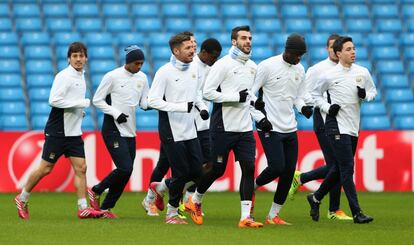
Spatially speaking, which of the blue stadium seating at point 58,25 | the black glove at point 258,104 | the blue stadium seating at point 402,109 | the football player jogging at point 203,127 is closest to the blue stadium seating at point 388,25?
the blue stadium seating at point 402,109

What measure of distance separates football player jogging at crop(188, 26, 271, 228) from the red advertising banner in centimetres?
694

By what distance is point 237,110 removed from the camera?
41.0ft

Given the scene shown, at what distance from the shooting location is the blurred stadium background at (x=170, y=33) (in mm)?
22953

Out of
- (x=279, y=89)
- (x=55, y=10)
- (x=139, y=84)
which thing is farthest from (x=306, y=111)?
(x=55, y=10)

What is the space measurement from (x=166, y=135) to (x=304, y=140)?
24.1 ft

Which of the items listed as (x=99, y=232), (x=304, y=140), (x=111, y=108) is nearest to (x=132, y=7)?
(x=304, y=140)

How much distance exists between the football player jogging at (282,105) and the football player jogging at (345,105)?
0.49 meters

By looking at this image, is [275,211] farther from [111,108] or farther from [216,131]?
[111,108]

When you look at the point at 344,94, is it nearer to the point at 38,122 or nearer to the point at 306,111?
the point at 306,111

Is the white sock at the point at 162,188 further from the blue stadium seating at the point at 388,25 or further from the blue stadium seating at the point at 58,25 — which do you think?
the blue stadium seating at the point at 388,25

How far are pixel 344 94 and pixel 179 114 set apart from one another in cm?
206

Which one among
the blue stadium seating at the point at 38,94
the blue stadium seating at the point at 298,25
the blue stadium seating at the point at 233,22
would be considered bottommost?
the blue stadium seating at the point at 38,94

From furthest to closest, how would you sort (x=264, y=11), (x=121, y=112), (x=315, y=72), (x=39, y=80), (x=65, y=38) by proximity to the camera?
(x=264, y=11) < (x=65, y=38) < (x=39, y=80) < (x=315, y=72) < (x=121, y=112)

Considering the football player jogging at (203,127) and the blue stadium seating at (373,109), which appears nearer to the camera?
the football player jogging at (203,127)
